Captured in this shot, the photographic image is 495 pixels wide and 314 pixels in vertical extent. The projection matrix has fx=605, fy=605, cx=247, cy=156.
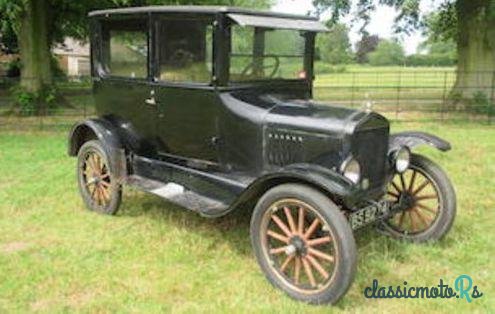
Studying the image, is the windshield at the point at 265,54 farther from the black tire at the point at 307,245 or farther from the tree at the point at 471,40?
the tree at the point at 471,40

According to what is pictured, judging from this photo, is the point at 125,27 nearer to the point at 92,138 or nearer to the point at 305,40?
the point at 92,138

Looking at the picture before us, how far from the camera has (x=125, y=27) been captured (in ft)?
20.7

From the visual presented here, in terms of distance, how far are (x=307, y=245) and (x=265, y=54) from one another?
2.03 meters

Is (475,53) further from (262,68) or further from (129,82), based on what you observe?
(129,82)

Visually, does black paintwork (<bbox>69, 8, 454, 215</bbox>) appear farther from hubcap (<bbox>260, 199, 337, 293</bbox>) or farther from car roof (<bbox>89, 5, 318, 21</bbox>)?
hubcap (<bbox>260, 199, 337, 293</bbox>)

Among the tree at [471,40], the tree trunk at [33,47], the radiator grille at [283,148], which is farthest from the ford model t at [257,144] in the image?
the tree at [471,40]

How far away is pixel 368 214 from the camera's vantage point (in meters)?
4.90

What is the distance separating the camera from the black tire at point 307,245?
428cm

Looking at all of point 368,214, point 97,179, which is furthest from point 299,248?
point 97,179

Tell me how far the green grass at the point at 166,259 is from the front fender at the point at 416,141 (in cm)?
91

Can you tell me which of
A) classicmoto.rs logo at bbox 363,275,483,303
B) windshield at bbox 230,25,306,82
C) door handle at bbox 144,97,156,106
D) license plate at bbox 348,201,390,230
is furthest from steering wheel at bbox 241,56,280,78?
classicmoto.rs logo at bbox 363,275,483,303

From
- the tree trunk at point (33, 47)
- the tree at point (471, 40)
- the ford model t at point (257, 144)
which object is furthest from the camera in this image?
the tree at point (471, 40)

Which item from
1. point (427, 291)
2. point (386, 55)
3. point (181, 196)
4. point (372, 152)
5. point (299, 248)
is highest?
point (386, 55)

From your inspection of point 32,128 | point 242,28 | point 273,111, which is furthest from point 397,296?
point 32,128
